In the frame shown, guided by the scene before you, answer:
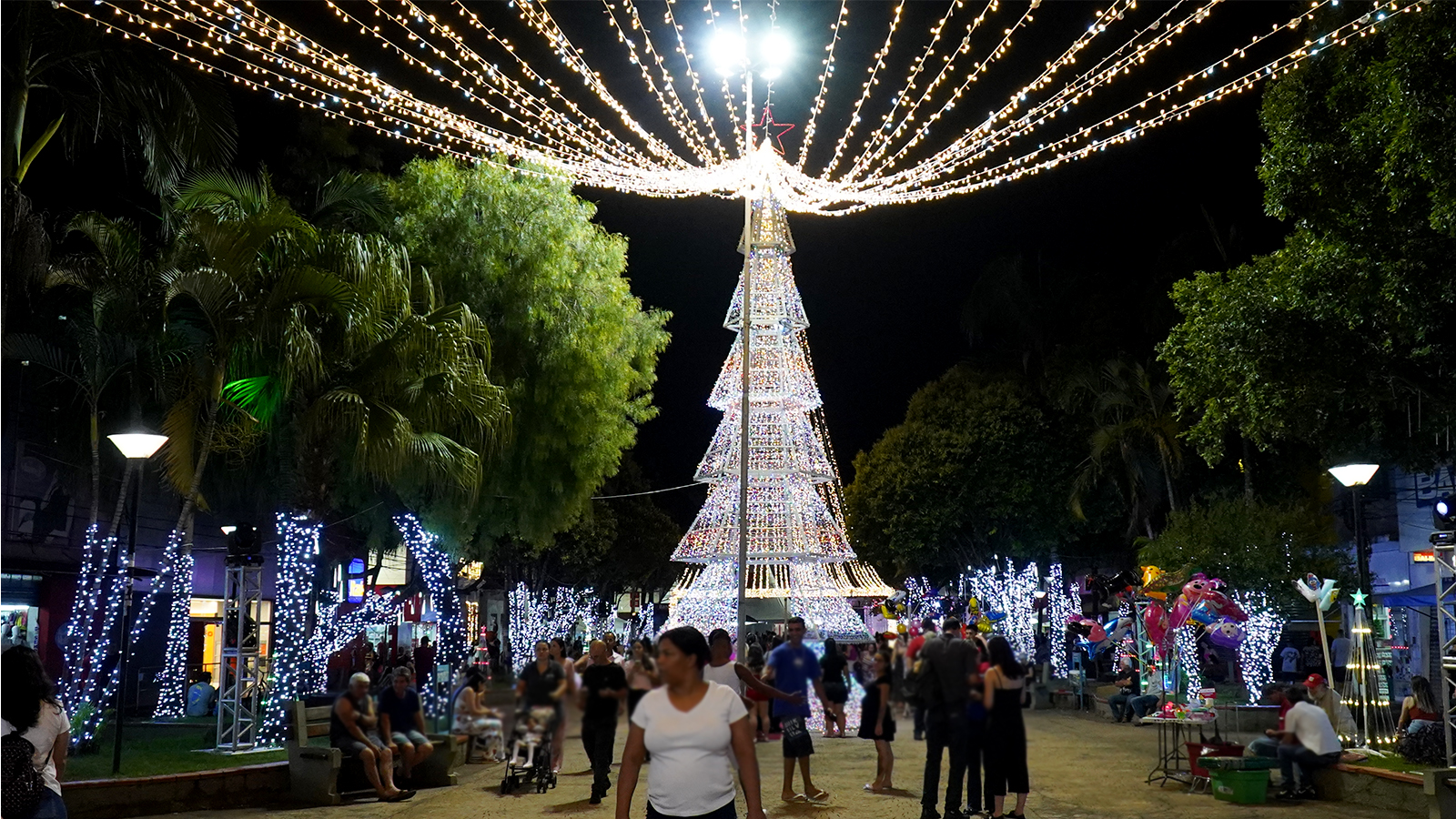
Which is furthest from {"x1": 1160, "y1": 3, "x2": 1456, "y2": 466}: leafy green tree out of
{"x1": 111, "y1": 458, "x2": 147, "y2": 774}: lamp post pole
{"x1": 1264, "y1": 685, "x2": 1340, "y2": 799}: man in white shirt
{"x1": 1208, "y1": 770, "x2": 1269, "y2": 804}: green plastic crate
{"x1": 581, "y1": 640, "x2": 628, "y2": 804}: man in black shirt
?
{"x1": 111, "y1": 458, "x2": 147, "y2": 774}: lamp post pole

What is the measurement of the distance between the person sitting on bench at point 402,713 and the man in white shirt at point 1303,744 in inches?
366

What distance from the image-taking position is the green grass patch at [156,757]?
1224cm

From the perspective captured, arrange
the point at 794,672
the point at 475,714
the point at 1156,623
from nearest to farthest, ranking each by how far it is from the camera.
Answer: the point at 475,714, the point at 794,672, the point at 1156,623

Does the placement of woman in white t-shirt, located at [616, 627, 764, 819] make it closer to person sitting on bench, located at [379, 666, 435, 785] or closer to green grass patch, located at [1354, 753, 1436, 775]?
person sitting on bench, located at [379, 666, 435, 785]

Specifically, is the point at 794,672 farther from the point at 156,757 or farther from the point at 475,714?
the point at 156,757

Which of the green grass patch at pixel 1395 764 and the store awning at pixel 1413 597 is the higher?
the store awning at pixel 1413 597

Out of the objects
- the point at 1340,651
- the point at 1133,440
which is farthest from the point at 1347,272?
the point at 1133,440

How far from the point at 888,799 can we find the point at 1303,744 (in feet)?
14.4

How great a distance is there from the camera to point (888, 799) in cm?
1088

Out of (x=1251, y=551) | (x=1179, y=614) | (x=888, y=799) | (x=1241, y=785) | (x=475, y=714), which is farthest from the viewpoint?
(x=1251, y=551)

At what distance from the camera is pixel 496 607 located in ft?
103

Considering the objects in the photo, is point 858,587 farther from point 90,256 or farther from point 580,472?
point 90,256

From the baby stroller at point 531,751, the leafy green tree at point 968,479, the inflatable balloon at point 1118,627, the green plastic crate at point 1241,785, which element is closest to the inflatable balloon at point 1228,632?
the inflatable balloon at point 1118,627

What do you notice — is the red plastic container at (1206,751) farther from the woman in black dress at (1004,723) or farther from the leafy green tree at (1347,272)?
the leafy green tree at (1347,272)
